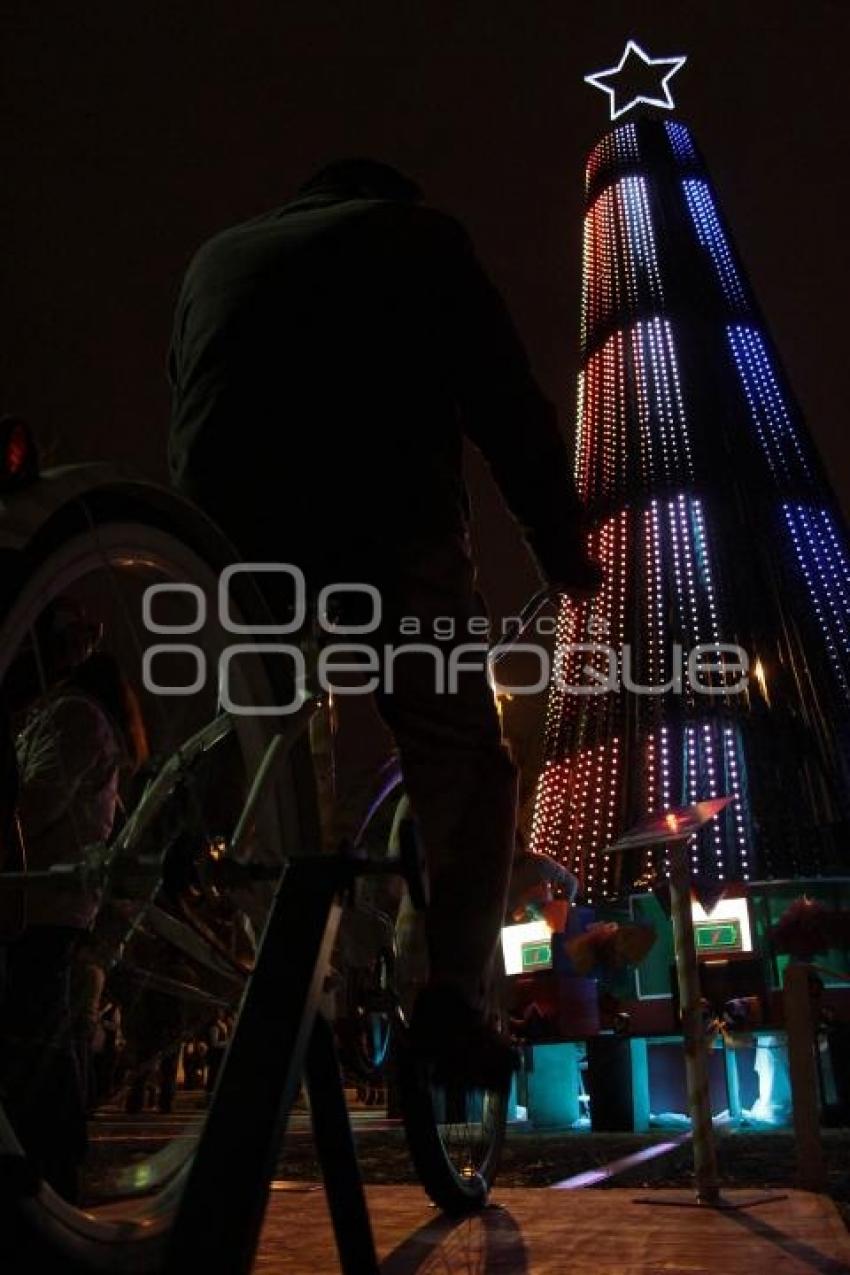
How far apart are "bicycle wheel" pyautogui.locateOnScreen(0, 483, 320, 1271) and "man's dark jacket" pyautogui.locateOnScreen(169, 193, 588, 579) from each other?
139mm

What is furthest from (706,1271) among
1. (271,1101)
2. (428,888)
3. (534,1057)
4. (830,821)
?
(830,821)

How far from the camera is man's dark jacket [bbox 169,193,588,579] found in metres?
1.50

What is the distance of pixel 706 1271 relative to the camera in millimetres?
1539

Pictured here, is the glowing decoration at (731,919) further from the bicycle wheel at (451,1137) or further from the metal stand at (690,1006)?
Answer: the bicycle wheel at (451,1137)

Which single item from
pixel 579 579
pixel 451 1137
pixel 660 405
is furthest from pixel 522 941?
pixel 579 579

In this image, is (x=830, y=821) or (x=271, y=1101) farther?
(x=830, y=821)

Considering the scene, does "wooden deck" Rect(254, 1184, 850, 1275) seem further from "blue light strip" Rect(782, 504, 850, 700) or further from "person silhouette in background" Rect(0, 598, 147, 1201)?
"blue light strip" Rect(782, 504, 850, 700)

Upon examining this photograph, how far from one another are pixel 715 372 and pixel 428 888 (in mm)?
15585

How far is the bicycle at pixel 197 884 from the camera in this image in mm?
944

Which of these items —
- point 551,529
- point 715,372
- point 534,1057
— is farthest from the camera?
point 715,372

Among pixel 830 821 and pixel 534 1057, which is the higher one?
pixel 830 821

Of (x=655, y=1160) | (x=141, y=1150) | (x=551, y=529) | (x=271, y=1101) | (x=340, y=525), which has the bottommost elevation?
(x=655, y=1160)

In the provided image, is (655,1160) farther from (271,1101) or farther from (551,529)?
(271,1101)

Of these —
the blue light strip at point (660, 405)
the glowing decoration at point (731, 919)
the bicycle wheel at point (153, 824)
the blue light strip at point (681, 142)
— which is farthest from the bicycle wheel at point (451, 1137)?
the blue light strip at point (681, 142)
